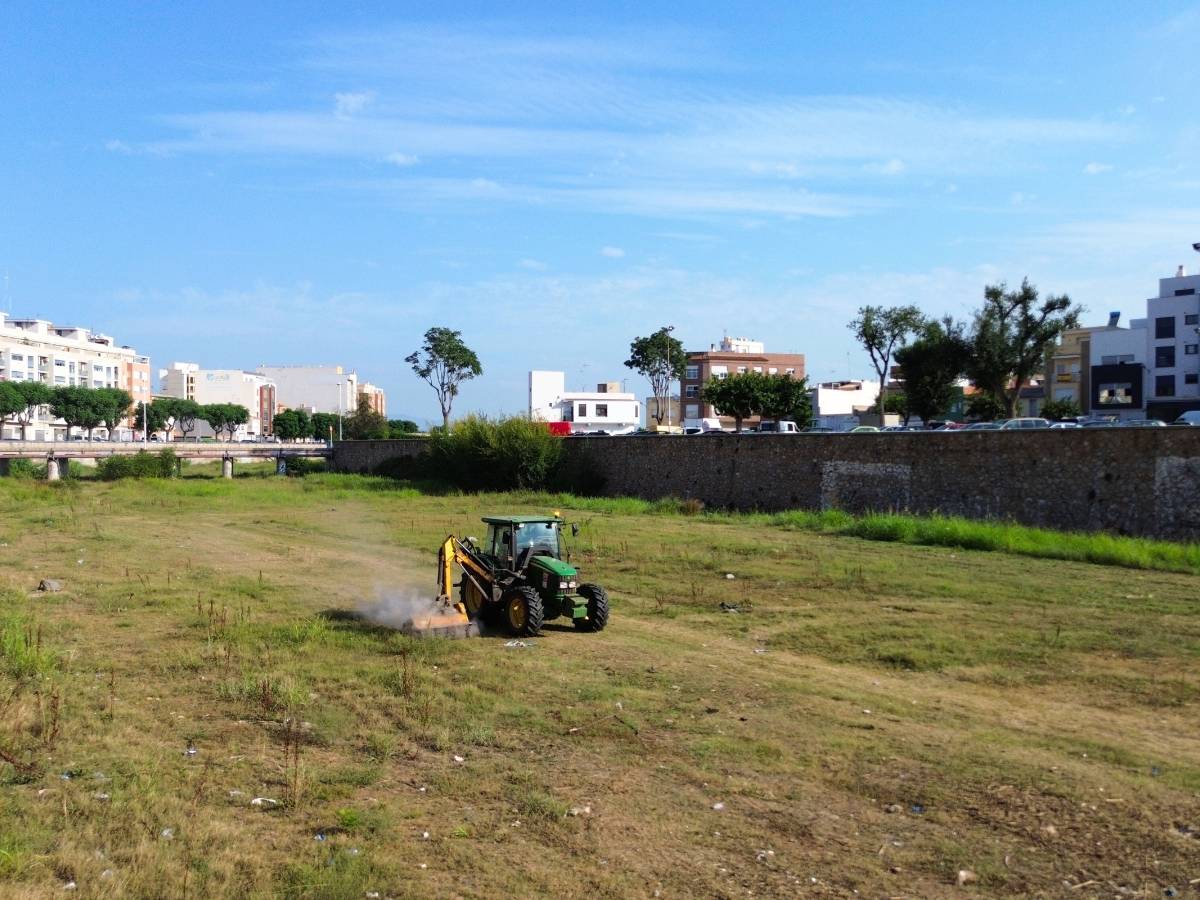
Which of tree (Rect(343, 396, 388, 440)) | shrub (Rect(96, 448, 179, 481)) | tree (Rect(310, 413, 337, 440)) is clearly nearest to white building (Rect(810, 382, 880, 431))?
tree (Rect(343, 396, 388, 440))

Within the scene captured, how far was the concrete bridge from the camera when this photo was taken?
81.7m

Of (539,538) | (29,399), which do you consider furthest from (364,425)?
(539,538)

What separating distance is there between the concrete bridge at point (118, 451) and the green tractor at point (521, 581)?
6695 cm

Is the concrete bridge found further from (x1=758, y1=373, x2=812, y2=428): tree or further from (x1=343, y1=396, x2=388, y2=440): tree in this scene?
(x1=758, y1=373, x2=812, y2=428): tree

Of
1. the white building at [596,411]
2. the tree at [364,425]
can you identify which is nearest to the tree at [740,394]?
the white building at [596,411]

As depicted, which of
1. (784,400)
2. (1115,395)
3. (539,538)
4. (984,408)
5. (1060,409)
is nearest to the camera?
(539,538)

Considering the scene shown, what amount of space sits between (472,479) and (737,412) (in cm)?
3402

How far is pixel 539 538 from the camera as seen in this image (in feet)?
52.6

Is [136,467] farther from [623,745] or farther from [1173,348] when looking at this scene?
[1173,348]

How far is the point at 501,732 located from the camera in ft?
34.4

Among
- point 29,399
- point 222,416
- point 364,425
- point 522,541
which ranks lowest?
point 522,541

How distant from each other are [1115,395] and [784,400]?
24.3 m

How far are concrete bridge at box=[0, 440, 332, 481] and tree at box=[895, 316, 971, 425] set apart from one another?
172 feet

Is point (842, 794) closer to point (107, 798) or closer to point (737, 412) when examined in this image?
point (107, 798)
